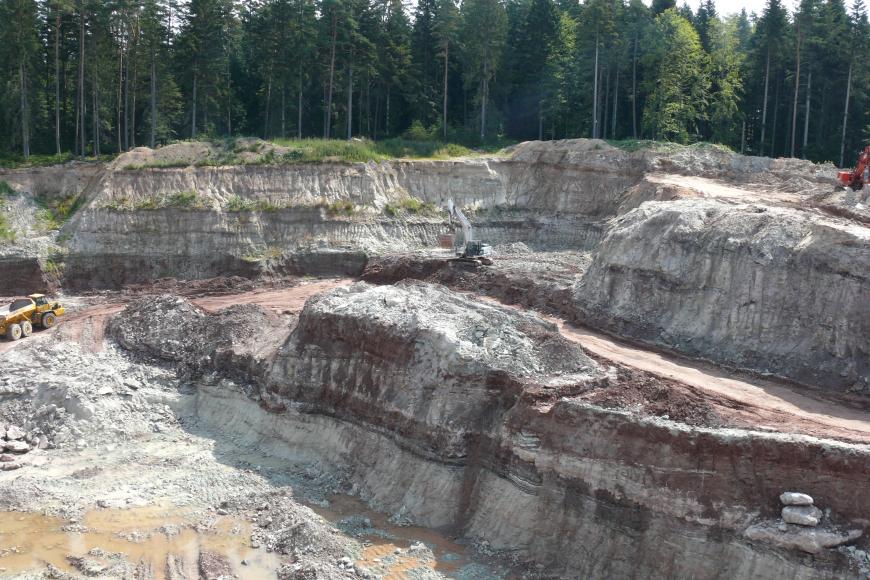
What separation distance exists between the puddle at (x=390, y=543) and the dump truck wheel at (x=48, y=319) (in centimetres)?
1483

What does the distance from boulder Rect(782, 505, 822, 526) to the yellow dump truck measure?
25186mm

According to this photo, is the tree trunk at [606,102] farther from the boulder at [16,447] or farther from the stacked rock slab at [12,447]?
the boulder at [16,447]

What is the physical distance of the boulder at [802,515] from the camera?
15297mm

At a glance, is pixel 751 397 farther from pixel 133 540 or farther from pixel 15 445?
pixel 15 445

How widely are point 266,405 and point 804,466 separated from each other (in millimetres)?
15251

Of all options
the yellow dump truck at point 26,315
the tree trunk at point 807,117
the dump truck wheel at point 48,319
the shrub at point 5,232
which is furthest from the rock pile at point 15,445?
the tree trunk at point 807,117

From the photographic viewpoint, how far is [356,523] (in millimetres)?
20625

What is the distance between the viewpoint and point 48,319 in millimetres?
30875

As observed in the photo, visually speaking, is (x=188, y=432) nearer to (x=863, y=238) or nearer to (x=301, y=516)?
(x=301, y=516)

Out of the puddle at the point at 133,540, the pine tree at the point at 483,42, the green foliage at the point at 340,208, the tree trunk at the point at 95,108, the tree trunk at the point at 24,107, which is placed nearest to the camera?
the puddle at the point at 133,540

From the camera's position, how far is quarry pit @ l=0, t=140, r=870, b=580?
1703cm

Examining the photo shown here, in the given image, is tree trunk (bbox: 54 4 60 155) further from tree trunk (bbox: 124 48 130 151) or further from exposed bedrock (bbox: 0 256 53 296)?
exposed bedrock (bbox: 0 256 53 296)

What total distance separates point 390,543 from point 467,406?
3.70 meters

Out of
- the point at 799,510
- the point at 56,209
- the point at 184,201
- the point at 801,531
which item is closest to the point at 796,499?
the point at 799,510
